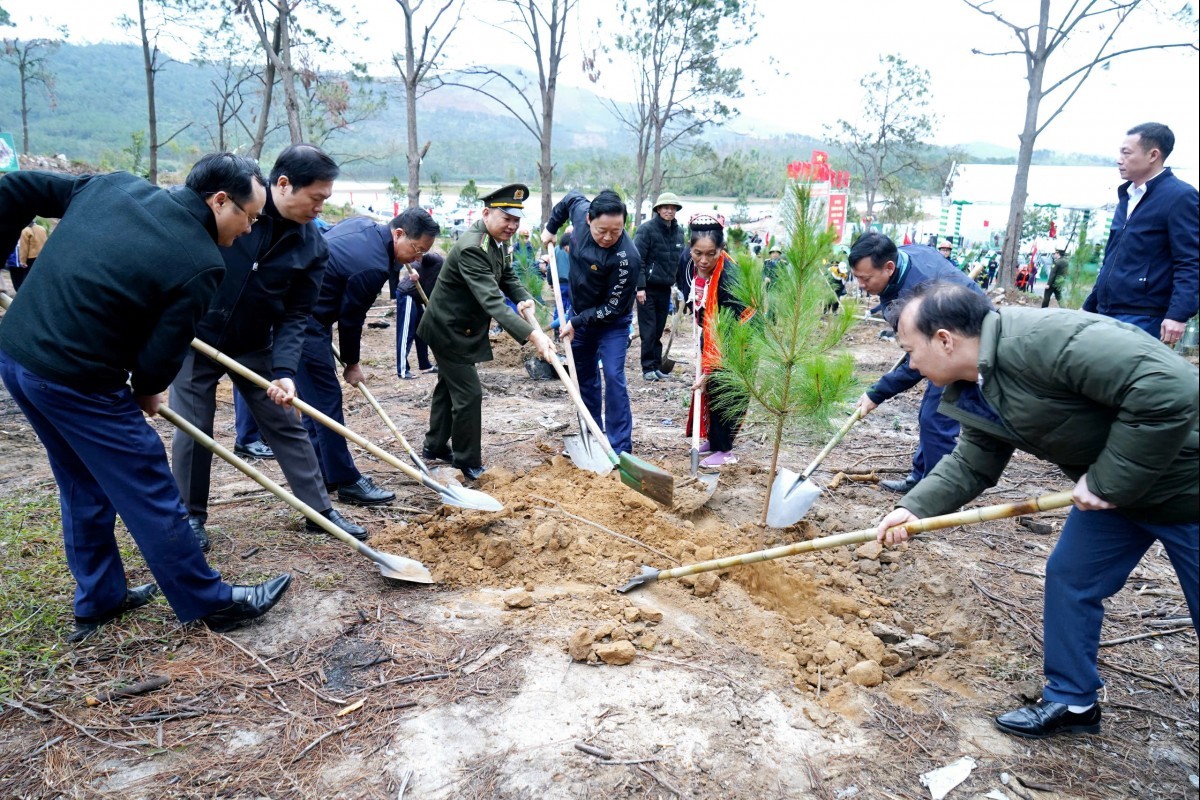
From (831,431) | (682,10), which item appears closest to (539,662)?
(831,431)

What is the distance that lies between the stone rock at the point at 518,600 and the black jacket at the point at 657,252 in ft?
16.1

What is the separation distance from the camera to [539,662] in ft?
7.89

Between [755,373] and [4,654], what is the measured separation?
3177 mm

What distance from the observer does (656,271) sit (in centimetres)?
737

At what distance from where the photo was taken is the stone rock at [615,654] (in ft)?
7.88

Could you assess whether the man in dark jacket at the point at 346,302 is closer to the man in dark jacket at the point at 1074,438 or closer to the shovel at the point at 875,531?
the shovel at the point at 875,531

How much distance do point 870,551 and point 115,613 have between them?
10.7 ft

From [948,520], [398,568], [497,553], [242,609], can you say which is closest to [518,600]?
[497,553]

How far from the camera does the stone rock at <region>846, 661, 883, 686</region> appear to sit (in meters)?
2.49

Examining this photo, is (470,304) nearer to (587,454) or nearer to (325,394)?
(325,394)

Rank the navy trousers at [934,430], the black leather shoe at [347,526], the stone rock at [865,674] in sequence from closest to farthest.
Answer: the stone rock at [865,674], the black leather shoe at [347,526], the navy trousers at [934,430]

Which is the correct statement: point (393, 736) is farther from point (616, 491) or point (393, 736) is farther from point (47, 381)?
point (616, 491)

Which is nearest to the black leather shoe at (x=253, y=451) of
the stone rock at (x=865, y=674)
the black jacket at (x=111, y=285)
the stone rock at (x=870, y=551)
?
the black jacket at (x=111, y=285)

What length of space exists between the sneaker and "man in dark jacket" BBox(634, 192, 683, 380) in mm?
2733
